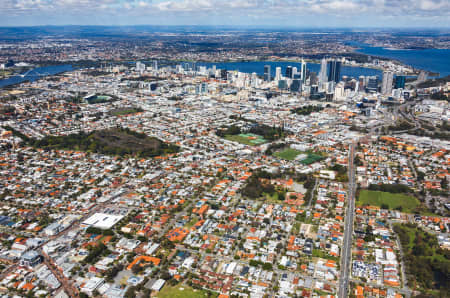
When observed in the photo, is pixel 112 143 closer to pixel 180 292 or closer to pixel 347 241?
pixel 180 292

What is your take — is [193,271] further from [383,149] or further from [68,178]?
[383,149]

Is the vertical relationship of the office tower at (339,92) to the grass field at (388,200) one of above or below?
above

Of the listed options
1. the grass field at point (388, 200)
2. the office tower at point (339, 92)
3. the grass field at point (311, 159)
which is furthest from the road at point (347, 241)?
the office tower at point (339, 92)

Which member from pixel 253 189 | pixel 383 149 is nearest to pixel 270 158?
pixel 253 189

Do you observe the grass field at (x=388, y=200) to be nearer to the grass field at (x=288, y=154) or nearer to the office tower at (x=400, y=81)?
the grass field at (x=288, y=154)

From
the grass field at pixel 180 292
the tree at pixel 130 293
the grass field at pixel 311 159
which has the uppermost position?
the grass field at pixel 311 159

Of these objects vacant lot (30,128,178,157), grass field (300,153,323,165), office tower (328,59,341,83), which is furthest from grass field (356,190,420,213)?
office tower (328,59,341,83)

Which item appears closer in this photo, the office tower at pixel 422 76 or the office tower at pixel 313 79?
the office tower at pixel 313 79
